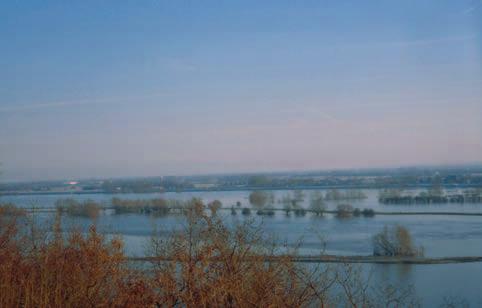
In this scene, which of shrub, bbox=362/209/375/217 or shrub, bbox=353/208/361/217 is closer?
shrub, bbox=362/209/375/217

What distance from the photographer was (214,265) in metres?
3.32

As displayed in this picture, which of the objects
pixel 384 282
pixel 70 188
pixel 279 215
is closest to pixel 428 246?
pixel 384 282

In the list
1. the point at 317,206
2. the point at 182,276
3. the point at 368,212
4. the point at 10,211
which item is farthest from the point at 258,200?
the point at 182,276

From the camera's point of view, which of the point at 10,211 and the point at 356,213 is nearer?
the point at 10,211

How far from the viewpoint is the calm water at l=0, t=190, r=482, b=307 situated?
5.96 m

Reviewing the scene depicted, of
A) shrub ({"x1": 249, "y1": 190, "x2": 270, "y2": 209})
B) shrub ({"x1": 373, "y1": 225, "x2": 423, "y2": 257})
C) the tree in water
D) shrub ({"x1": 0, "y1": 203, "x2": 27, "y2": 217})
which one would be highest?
shrub ({"x1": 0, "y1": 203, "x2": 27, "y2": 217})

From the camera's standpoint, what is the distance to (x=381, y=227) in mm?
10898

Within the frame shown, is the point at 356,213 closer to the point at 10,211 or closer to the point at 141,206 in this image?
the point at 141,206

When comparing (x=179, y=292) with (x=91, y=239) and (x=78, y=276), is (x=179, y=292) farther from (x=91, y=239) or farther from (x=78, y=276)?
(x=91, y=239)

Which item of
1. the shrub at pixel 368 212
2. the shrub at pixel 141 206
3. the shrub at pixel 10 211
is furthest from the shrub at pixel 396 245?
the shrub at pixel 141 206

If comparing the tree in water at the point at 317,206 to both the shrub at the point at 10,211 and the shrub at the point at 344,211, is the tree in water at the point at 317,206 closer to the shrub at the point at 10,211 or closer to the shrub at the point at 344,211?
the shrub at the point at 344,211

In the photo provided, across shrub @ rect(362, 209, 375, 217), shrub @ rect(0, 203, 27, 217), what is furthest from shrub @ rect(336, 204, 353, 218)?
shrub @ rect(0, 203, 27, 217)

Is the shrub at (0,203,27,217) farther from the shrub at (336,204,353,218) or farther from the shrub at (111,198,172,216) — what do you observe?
the shrub at (336,204,353,218)

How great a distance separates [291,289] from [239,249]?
49cm
